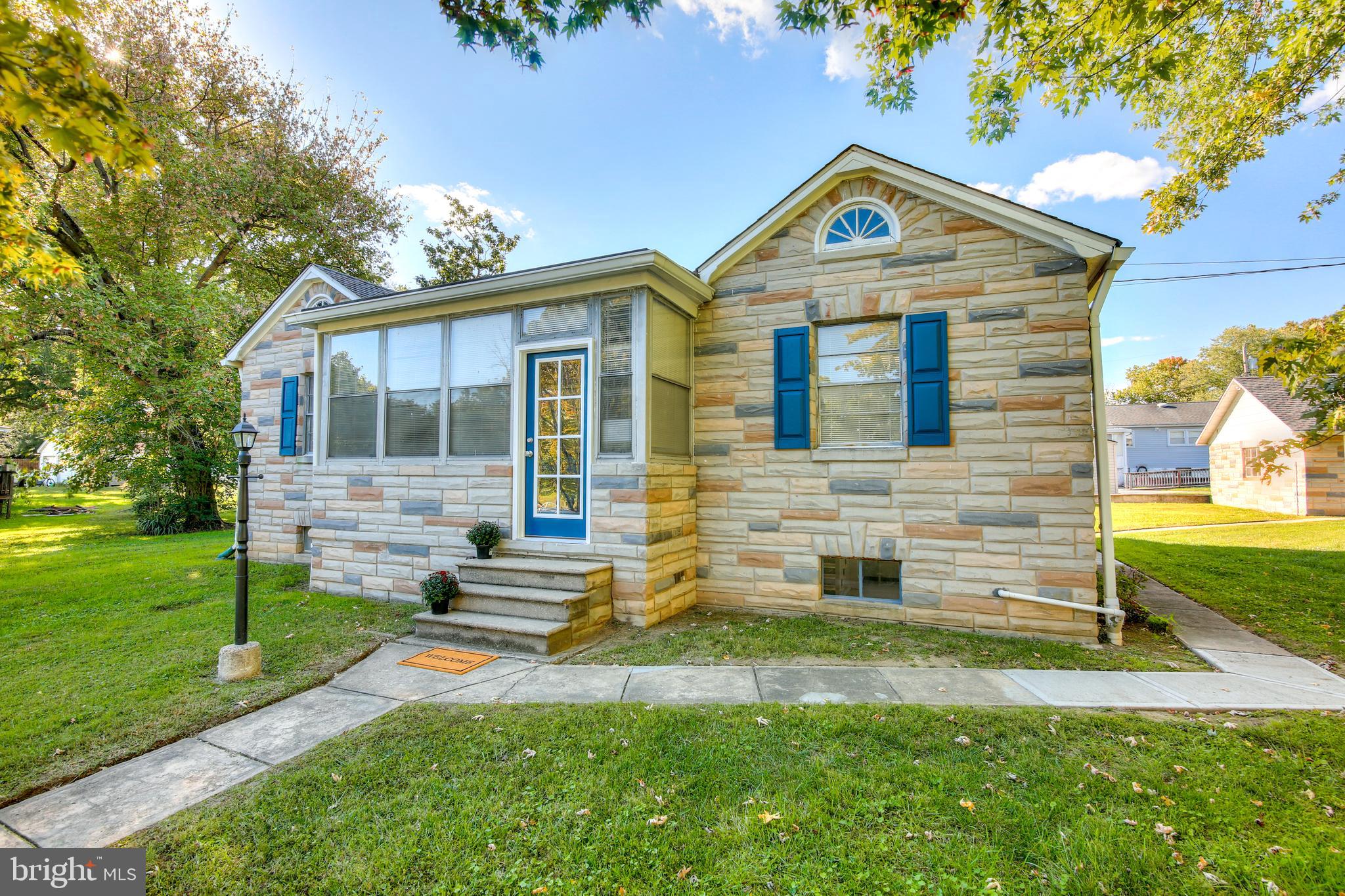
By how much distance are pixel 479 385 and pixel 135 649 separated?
4031 millimetres

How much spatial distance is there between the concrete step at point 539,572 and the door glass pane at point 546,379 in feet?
6.08

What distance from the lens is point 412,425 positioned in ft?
21.9

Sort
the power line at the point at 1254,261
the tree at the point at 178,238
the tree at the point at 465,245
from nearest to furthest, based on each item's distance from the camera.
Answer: the power line at the point at 1254,261, the tree at the point at 178,238, the tree at the point at 465,245

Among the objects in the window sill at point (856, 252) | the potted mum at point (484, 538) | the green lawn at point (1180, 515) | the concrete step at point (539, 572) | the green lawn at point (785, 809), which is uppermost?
the window sill at point (856, 252)

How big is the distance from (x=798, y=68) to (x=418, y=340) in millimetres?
5801

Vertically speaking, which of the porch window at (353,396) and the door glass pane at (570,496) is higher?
the porch window at (353,396)

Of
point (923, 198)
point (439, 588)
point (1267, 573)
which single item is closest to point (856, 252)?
point (923, 198)

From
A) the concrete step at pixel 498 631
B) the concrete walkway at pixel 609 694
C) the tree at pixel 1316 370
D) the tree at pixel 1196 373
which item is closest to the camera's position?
the concrete walkway at pixel 609 694

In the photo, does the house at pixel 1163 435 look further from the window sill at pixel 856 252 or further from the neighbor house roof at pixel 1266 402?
the window sill at pixel 856 252

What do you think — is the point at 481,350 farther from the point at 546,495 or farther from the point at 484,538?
the point at 484,538

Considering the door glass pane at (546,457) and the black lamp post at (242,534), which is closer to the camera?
the black lamp post at (242,534)

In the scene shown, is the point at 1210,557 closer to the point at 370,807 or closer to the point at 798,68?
the point at 798,68

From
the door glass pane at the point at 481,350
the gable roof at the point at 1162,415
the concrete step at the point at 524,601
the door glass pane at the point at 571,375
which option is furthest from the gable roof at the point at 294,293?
the gable roof at the point at 1162,415

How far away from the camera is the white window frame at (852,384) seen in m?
5.56
